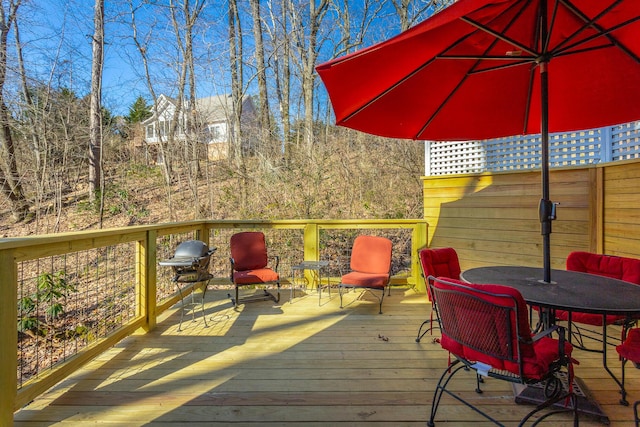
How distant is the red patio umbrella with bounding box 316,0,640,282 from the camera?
6.41 ft

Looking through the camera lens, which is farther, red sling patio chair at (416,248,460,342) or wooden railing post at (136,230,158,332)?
wooden railing post at (136,230,158,332)

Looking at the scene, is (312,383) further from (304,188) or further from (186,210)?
(186,210)

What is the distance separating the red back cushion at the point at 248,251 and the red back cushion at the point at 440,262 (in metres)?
2.44

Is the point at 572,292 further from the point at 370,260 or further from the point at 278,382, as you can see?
the point at 370,260

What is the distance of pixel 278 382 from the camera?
2.26 meters

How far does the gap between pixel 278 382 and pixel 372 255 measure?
2233 millimetres

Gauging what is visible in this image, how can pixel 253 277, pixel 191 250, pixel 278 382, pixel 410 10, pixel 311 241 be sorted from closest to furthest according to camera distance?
pixel 278 382 → pixel 191 250 → pixel 253 277 → pixel 311 241 → pixel 410 10

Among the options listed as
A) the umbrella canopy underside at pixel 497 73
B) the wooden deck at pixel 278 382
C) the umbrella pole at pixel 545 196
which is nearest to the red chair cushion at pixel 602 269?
the wooden deck at pixel 278 382

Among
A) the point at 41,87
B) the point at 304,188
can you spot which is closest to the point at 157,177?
the point at 41,87

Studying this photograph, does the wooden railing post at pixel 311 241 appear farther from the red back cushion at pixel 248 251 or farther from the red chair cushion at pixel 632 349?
the red chair cushion at pixel 632 349

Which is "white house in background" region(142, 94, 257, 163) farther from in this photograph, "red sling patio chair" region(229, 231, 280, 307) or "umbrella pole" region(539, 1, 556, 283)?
"umbrella pole" region(539, 1, 556, 283)

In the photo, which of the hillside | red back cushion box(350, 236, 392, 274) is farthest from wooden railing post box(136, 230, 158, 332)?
the hillside

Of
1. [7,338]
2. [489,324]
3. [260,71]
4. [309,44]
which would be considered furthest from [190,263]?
[309,44]

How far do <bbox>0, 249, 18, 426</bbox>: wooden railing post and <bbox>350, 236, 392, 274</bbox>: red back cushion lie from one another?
330 centimetres
